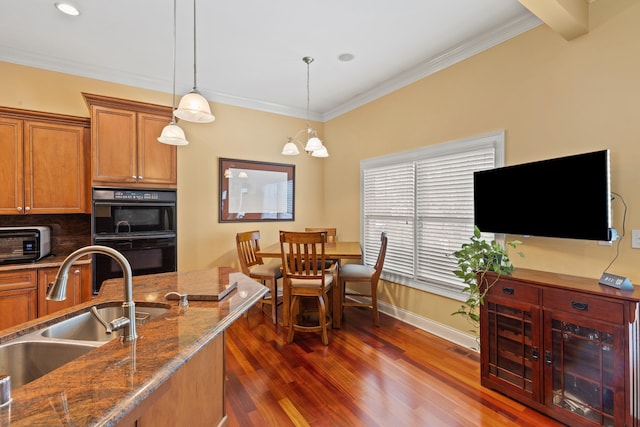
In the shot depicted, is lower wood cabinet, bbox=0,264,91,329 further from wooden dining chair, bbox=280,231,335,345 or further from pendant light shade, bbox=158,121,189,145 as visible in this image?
wooden dining chair, bbox=280,231,335,345

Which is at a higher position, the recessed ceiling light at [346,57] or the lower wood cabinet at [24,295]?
the recessed ceiling light at [346,57]

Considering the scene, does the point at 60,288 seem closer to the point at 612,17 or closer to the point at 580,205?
the point at 580,205

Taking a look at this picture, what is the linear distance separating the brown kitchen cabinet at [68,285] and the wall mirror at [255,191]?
159cm

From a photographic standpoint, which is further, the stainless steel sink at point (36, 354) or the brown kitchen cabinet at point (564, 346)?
the brown kitchen cabinet at point (564, 346)

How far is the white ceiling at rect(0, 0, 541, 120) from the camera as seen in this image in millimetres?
2371

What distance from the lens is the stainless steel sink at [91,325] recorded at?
1342 mm

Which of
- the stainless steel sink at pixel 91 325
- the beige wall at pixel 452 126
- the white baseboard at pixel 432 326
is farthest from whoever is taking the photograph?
the white baseboard at pixel 432 326

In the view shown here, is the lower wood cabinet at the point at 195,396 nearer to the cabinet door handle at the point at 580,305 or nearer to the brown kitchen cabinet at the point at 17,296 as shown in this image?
the cabinet door handle at the point at 580,305

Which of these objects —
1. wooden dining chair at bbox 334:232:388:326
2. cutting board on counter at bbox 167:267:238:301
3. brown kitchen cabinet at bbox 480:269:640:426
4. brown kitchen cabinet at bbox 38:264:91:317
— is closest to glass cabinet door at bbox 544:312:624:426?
brown kitchen cabinet at bbox 480:269:640:426

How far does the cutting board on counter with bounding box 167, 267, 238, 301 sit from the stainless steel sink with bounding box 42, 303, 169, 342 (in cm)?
12

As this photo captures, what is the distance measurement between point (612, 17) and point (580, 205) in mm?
1288

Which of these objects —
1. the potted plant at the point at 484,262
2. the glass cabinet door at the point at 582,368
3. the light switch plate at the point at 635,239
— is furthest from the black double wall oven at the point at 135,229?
the light switch plate at the point at 635,239

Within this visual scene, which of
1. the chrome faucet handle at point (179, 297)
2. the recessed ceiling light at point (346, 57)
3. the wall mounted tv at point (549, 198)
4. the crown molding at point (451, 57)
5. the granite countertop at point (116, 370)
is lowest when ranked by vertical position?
the granite countertop at point (116, 370)

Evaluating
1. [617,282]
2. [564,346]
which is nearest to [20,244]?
[564,346]
